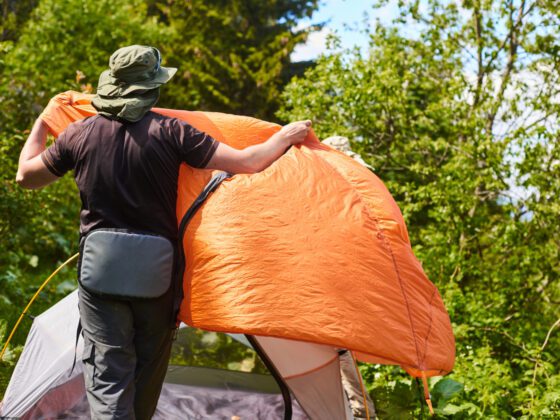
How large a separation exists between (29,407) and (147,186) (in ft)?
6.44

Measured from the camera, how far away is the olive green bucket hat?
2785 millimetres

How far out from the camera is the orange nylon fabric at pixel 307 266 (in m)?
2.92

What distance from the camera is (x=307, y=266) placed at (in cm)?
301

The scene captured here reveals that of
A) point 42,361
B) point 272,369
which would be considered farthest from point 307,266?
point 42,361

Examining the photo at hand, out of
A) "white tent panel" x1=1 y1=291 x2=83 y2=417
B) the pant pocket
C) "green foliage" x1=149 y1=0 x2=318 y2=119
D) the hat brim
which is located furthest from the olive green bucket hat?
"green foliage" x1=149 y1=0 x2=318 y2=119

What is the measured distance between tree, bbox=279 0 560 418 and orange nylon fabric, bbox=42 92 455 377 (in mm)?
1957

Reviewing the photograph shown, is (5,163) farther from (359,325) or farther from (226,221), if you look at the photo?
(359,325)

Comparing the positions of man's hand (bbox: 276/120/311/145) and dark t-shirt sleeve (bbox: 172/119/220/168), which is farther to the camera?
man's hand (bbox: 276/120/311/145)

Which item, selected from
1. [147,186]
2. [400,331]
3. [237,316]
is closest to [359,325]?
[400,331]

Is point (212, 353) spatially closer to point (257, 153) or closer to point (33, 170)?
point (257, 153)

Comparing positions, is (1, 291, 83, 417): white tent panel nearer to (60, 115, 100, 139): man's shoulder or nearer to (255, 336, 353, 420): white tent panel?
(255, 336, 353, 420): white tent panel

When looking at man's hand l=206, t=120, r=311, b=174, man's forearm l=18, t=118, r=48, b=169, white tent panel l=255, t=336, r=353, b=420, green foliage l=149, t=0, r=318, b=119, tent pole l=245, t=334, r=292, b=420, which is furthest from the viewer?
green foliage l=149, t=0, r=318, b=119

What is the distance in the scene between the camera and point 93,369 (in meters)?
2.79

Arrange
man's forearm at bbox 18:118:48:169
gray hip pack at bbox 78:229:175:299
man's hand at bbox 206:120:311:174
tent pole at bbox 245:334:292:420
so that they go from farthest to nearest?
tent pole at bbox 245:334:292:420 < man's forearm at bbox 18:118:48:169 < man's hand at bbox 206:120:311:174 < gray hip pack at bbox 78:229:175:299
